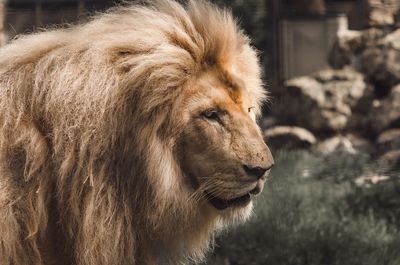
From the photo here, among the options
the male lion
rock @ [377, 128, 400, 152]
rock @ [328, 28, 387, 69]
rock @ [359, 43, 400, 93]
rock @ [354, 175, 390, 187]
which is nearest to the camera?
the male lion

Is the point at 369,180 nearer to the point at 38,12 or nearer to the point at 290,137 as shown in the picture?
the point at 290,137

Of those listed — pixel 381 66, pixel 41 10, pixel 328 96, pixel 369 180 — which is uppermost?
pixel 41 10

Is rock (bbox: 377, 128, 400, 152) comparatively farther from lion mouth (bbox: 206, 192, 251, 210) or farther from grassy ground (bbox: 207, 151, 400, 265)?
lion mouth (bbox: 206, 192, 251, 210)

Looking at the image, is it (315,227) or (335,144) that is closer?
(315,227)

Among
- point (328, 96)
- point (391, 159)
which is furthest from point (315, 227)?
point (328, 96)

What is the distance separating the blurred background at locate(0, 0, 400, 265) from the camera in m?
5.54

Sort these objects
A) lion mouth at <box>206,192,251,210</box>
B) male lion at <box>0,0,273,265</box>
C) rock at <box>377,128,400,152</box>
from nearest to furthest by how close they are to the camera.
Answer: male lion at <box>0,0,273,265</box>
lion mouth at <box>206,192,251,210</box>
rock at <box>377,128,400,152</box>

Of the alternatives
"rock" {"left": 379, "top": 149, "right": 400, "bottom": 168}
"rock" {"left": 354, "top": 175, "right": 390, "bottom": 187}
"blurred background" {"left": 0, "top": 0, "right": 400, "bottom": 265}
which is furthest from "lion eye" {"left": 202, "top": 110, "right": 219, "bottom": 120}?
"rock" {"left": 379, "top": 149, "right": 400, "bottom": 168}

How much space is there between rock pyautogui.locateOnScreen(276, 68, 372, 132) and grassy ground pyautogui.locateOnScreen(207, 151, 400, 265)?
292 centimetres

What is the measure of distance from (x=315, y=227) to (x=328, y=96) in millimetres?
4759

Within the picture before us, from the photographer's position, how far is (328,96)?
10.2m

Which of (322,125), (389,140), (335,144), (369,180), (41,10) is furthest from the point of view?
(322,125)

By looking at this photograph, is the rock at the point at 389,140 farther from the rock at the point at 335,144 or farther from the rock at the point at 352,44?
the rock at the point at 352,44

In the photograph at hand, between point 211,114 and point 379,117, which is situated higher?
point 211,114
